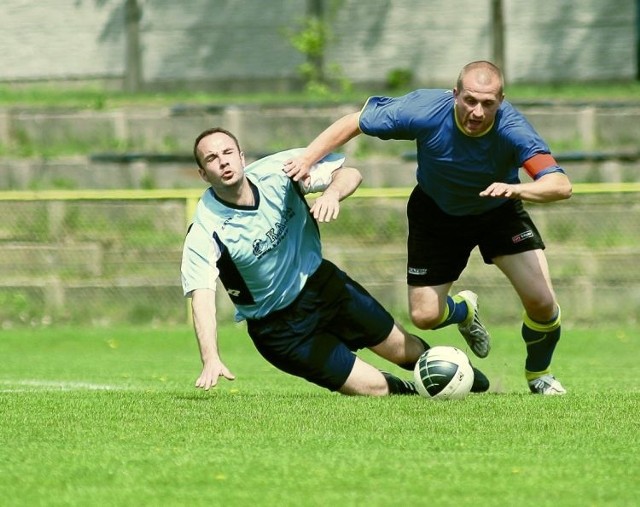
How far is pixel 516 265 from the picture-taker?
348 inches

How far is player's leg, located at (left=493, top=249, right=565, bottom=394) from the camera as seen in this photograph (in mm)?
8828

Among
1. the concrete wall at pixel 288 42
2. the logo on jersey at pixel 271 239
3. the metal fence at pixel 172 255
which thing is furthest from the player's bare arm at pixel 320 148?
the concrete wall at pixel 288 42

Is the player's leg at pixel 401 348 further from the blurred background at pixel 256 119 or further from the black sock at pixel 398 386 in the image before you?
the blurred background at pixel 256 119

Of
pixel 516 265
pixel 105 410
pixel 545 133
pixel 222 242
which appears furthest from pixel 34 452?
pixel 545 133

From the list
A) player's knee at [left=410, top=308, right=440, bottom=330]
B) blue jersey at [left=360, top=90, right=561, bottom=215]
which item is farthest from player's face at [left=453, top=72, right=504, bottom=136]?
player's knee at [left=410, top=308, right=440, bottom=330]

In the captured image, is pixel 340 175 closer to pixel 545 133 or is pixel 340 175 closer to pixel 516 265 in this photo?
pixel 516 265

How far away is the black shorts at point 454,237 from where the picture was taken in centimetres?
882

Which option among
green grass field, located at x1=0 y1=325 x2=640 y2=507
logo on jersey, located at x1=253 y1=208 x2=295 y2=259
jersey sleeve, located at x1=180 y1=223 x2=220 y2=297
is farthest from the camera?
logo on jersey, located at x1=253 y1=208 x2=295 y2=259

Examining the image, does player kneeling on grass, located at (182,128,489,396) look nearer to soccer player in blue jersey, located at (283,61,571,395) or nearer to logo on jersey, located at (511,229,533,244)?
soccer player in blue jersey, located at (283,61,571,395)

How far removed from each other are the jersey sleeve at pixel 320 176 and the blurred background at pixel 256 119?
777 cm

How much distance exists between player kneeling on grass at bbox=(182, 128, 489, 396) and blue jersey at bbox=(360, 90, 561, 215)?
0.39 meters

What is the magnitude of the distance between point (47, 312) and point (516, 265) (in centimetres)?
897

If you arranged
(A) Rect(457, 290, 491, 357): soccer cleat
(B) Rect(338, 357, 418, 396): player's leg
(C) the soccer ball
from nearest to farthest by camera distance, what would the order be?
(C) the soccer ball → (B) Rect(338, 357, 418, 396): player's leg → (A) Rect(457, 290, 491, 357): soccer cleat

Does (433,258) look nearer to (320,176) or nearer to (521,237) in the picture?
(521,237)
